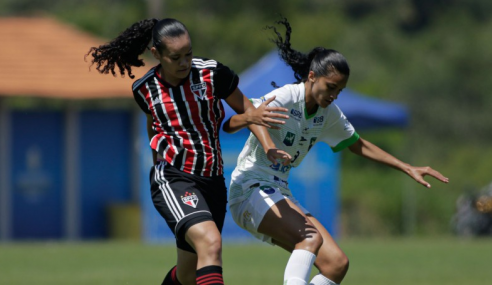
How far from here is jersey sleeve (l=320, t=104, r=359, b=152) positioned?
7152 mm

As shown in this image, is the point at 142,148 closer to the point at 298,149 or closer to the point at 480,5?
the point at 298,149

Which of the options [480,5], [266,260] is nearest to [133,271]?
[266,260]

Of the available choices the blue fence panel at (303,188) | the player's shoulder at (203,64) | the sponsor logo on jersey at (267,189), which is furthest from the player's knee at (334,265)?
the blue fence panel at (303,188)

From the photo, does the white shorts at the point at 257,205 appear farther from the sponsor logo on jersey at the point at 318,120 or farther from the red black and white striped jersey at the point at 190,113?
the sponsor logo on jersey at the point at 318,120

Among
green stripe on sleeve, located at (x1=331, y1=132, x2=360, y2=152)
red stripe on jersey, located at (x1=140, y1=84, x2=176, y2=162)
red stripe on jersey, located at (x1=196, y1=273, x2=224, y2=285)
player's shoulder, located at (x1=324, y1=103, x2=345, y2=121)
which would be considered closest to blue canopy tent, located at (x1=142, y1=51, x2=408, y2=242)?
green stripe on sleeve, located at (x1=331, y1=132, x2=360, y2=152)

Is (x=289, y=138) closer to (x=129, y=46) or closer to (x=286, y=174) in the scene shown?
(x=286, y=174)

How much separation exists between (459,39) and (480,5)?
23.9 ft

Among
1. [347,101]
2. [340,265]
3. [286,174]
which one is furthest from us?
[347,101]

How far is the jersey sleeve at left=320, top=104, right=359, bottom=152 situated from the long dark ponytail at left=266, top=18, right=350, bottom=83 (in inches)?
12.7

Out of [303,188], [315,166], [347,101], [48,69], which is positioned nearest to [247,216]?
[347,101]

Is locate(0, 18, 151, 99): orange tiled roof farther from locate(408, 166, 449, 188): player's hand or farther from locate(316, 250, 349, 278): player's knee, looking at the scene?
locate(316, 250, 349, 278): player's knee

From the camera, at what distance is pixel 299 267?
6480 millimetres

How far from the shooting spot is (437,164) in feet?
102

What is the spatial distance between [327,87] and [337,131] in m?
0.62
